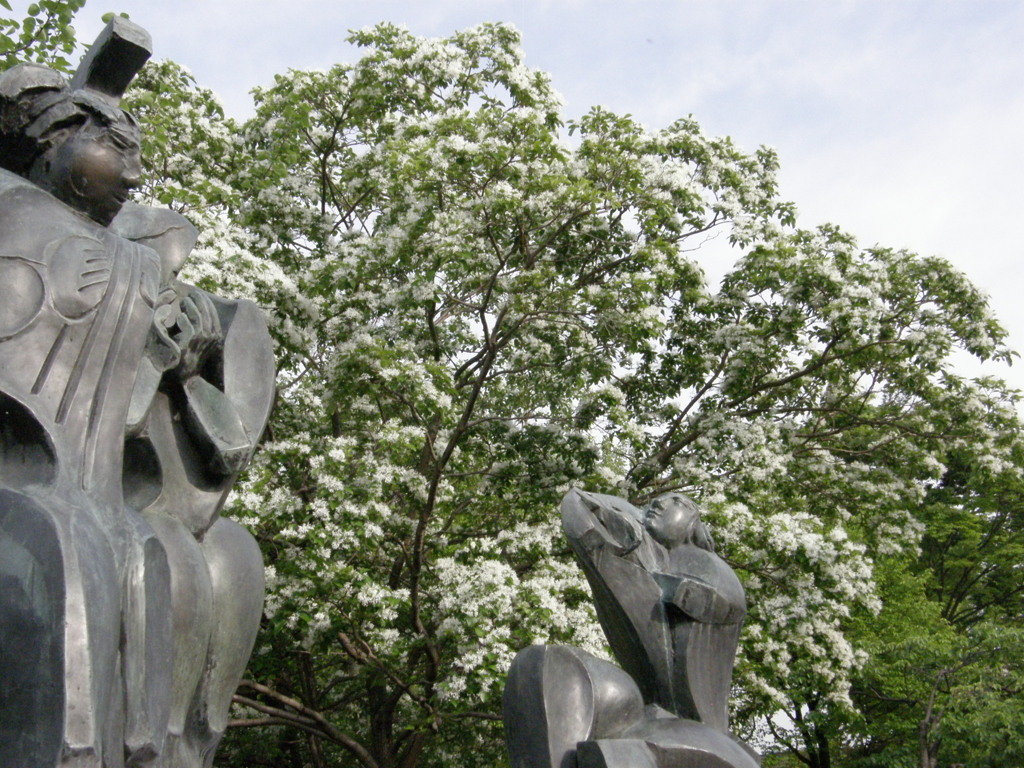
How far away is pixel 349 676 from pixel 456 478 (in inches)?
88.1

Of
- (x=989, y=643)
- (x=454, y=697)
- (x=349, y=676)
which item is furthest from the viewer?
(x=989, y=643)

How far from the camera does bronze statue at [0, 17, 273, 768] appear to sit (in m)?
2.35

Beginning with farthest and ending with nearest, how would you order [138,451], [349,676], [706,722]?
[349,676] < [706,722] < [138,451]

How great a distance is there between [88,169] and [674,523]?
2939 millimetres

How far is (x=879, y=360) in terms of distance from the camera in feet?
40.4

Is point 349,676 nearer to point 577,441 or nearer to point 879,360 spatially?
point 577,441

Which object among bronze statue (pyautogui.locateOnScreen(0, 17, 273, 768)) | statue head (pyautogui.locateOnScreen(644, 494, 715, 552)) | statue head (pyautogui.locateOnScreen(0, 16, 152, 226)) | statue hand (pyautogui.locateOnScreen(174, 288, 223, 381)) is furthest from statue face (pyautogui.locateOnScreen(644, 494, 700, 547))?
statue head (pyautogui.locateOnScreen(0, 16, 152, 226))

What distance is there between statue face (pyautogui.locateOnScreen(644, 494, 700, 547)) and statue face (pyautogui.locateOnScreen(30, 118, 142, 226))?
2785mm

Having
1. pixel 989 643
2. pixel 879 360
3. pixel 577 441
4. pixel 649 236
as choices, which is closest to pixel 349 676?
pixel 577 441

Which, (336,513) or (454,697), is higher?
(336,513)

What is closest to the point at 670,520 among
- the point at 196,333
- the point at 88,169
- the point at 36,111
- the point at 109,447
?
the point at 196,333

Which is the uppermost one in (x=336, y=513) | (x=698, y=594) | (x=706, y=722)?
(x=698, y=594)

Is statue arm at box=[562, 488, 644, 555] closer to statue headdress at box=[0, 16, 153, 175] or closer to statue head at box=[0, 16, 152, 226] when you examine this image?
statue head at box=[0, 16, 152, 226]

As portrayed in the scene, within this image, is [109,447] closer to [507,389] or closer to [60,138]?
[60,138]
